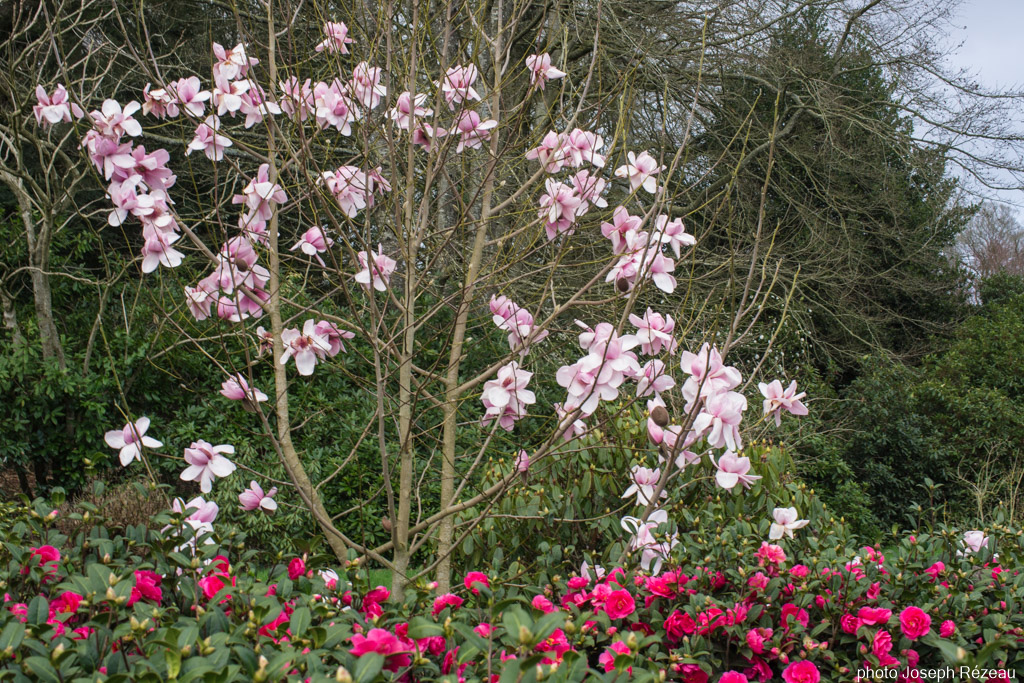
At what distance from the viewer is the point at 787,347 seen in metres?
8.84

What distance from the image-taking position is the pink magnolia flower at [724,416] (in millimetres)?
1615

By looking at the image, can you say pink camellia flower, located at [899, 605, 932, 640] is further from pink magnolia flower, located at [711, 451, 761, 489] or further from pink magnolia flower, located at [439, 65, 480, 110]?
pink magnolia flower, located at [439, 65, 480, 110]

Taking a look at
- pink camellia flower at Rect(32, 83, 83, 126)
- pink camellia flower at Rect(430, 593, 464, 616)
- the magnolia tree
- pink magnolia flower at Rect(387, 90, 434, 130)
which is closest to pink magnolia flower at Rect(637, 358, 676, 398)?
the magnolia tree

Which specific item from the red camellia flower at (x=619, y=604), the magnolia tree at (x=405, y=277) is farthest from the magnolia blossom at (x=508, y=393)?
the red camellia flower at (x=619, y=604)

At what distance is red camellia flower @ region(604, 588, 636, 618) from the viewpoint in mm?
1653

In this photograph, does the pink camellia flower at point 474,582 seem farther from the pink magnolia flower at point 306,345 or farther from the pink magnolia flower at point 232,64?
the pink magnolia flower at point 232,64

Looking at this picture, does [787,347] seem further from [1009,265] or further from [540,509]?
[1009,265]

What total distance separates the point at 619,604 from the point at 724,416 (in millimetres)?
502

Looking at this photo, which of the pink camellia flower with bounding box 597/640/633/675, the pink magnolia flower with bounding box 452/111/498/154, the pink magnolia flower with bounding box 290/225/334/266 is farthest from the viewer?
the pink magnolia flower with bounding box 452/111/498/154

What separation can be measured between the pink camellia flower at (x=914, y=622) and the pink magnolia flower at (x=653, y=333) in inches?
31.6

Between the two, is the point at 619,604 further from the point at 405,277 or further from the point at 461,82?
the point at 461,82

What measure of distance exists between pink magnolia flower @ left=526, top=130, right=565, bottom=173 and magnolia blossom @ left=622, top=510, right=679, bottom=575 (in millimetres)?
1122

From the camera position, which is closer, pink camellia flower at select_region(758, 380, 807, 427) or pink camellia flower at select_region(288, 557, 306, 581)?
pink camellia flower at select_region(288, 557, 306, 581)

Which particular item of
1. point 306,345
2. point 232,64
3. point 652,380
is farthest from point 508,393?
point 232,64
